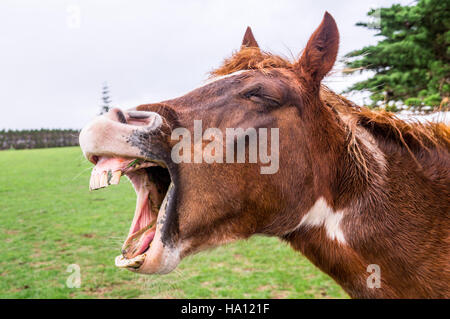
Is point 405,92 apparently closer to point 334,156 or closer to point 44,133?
point 334,156

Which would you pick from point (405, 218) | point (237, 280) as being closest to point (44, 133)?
point (237, 280)

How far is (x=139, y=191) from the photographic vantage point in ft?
5.84

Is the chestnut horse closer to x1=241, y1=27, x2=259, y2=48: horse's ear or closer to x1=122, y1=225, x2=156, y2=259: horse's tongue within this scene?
x1=122, y1=225, x2=156, y2=259: horse's tongue

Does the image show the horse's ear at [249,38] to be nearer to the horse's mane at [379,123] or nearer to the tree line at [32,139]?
the horse's mane at [379,123]

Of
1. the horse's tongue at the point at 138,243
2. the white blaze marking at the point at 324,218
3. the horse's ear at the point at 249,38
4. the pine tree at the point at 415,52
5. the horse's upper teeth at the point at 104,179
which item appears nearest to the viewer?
the horse's upper teeth at the point at 104,179

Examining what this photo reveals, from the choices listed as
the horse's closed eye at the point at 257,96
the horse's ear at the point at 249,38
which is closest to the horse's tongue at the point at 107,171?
the horse's closed eye at the point at 257,96

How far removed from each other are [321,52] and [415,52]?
27.3 feet

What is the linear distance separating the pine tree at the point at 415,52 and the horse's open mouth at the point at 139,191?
7.71m

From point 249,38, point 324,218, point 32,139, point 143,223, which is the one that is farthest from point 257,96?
point 32,139

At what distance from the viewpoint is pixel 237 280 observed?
20.1 feet

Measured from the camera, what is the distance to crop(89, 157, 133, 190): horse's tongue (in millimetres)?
1437

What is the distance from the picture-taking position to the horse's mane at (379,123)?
2.05m

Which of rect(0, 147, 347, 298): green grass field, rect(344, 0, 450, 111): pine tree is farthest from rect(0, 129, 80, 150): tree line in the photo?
rect(344, 0, 450, 111): pine tree

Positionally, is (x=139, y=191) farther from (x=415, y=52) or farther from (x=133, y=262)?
(x=415, y=52)
